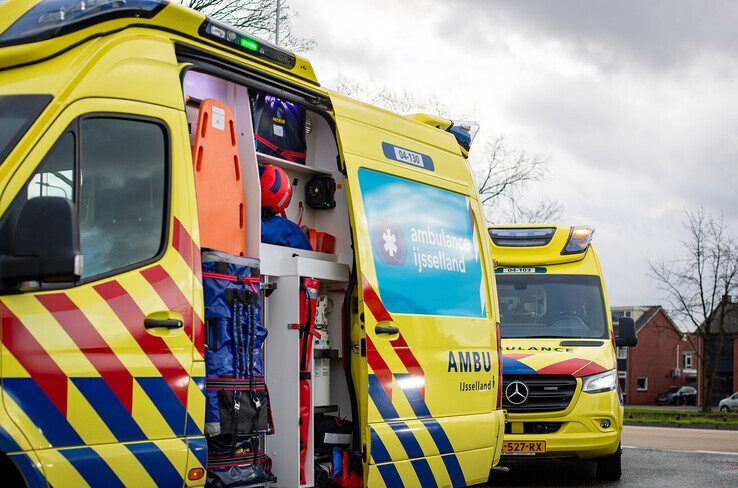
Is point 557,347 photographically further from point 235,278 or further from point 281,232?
point 235,278

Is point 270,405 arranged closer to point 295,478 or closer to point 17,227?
point 295,478

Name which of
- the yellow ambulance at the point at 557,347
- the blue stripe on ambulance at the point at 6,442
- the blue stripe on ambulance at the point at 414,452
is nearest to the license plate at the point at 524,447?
the yellow ambulance at the point at 557,347

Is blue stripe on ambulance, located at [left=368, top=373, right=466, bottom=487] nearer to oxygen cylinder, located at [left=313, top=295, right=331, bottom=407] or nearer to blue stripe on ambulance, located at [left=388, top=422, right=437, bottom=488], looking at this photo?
blue stripe on ambulance, located at [left=388, top=422, right=437, bottom=488]

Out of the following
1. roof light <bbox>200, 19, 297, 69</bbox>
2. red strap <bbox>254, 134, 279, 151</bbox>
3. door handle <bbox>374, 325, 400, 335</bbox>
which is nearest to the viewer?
roof light <bbox>200, 19, 297, 69</bbox>

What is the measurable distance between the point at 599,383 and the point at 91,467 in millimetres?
7435

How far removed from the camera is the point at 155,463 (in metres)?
4.65

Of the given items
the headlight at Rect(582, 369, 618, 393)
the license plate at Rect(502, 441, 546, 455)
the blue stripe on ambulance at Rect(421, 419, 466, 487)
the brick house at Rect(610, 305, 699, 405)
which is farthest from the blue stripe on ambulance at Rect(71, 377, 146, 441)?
the brick house at Rect(610, 305, 699, 405)

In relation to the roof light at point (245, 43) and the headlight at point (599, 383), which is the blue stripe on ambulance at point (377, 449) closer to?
the roof light at point (245, 43)

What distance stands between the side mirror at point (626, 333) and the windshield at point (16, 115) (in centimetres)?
861

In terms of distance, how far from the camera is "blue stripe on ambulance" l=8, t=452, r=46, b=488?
4.08m

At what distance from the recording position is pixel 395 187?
683 centimetres

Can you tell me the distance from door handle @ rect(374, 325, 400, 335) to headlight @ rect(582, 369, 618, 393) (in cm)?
490

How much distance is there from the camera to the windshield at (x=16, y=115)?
4254mm

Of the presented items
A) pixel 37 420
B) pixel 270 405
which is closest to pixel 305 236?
pixel 270 405
